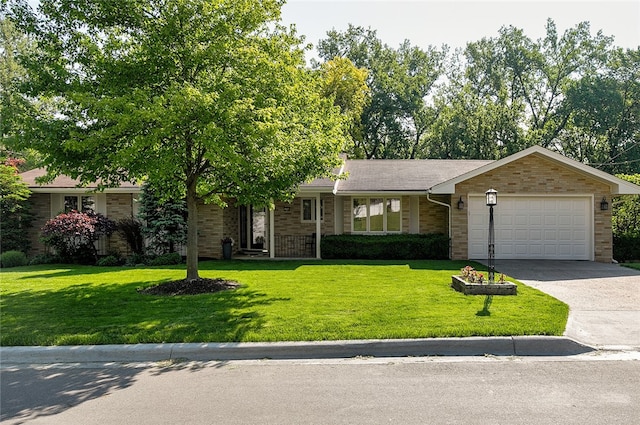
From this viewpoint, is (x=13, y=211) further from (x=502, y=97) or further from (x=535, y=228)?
(x=502, y=97)

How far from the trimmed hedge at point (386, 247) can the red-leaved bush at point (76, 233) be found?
27.0 ft

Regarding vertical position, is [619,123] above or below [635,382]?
above

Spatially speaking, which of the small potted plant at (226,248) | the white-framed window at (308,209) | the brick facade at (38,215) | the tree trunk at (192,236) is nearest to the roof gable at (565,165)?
the white-framed window at (308,209)

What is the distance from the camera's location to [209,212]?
18078 mm

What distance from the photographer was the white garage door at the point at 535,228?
647 inches

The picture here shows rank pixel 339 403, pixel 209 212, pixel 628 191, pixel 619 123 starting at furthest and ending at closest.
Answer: pixel 619 123
pixel 209 212
pixel 628 191
pixel 339 403

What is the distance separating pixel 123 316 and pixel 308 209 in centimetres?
1138

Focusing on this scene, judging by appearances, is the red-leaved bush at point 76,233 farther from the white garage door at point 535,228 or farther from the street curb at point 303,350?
the white garage door at point 535,228

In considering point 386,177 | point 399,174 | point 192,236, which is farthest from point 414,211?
point 192,236

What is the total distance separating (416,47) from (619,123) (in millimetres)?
17707

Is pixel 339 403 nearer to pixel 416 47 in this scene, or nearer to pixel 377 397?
pixel 377 397

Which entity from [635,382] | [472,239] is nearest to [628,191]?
[472,239]

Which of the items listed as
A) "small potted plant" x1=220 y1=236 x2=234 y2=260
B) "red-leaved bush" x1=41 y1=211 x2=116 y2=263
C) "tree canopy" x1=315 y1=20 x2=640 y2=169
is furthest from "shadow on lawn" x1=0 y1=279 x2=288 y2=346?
"tree canopy" x1=315 y1=20 x2=640 y2=169

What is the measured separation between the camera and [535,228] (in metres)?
16.6
